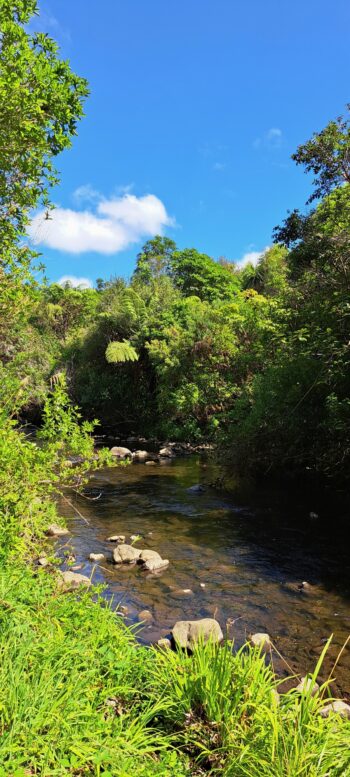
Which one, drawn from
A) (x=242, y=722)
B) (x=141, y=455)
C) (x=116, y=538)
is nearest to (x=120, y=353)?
(x=141, y=455)

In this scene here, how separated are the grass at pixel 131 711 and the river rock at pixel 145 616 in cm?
246

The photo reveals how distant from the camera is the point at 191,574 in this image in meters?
7.39

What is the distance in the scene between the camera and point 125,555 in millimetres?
7738

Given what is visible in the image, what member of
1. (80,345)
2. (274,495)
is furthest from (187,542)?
(80,345)

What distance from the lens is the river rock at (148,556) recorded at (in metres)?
7.72

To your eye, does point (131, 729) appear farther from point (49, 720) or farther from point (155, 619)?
point (155, 619)

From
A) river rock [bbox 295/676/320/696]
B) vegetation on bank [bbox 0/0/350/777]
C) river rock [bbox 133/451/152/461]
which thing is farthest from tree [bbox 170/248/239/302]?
river rock [bbox 295/676/320/696]

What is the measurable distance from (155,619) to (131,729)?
3.49 metres

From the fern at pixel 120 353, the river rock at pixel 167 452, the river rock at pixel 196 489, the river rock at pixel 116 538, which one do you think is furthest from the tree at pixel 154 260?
the river rock at pixel 116 538

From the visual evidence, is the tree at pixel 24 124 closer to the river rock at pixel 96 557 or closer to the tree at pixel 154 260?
the river rock at pixel 96 557

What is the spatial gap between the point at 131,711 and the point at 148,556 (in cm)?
495

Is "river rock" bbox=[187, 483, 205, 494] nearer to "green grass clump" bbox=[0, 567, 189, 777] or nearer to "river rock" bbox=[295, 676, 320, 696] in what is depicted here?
"river rock" bbox=[295, 676, 320, 696]

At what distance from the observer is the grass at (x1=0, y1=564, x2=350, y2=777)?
87.7 inches

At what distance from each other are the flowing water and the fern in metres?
10.4
